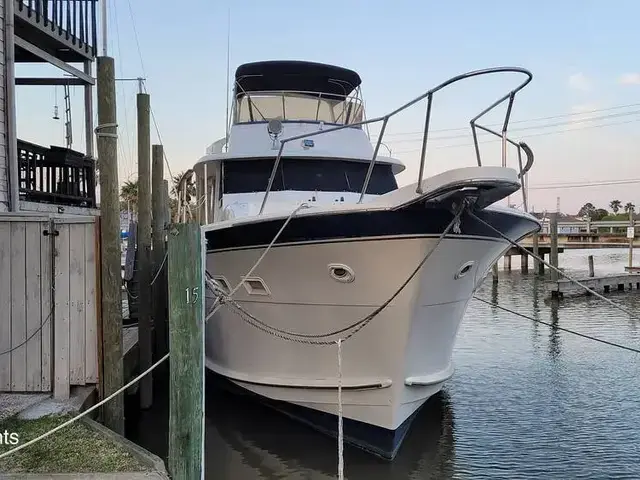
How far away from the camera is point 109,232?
5.80 metres

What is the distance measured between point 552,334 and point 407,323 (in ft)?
34.7

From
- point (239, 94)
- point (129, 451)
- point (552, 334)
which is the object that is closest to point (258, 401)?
point (129, 451)

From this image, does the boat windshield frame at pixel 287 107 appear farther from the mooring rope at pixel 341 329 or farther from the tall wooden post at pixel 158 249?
the mooring rope at pixel 341 329

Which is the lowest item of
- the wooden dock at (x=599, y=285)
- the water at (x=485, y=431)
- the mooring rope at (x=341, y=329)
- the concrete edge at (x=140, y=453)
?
the water at (x=485, y=431)

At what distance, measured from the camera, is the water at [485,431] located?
6836 mm

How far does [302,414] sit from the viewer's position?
7.48 meters

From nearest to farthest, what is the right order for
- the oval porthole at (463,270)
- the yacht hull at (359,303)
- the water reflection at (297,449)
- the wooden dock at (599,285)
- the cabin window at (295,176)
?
the yacht hull at (359,303) < the oval porthole at (463,270) < the water reflection at (297,449) < the cabin window at (295,176) < the wooden dock at (599,285)

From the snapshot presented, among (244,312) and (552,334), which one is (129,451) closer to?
(244,312)

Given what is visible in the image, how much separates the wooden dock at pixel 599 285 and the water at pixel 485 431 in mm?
9981

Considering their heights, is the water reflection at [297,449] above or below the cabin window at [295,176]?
below

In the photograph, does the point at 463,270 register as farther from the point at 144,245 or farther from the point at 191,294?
the point at 144,245

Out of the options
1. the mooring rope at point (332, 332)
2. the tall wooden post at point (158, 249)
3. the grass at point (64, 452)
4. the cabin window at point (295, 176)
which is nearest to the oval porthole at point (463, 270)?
the mooring rope at point (332, 332)

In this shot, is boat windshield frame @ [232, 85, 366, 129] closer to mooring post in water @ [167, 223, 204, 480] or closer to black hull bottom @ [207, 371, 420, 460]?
black hull bottom @ [207, 371, 420, 460]

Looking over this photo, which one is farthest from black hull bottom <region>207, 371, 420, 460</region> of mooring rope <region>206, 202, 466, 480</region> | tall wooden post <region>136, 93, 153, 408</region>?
tall wooden post <region>136, 93, 153, 408</region>
